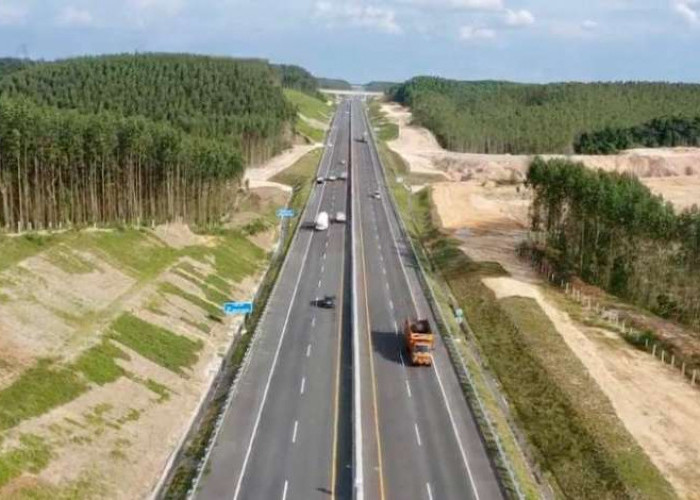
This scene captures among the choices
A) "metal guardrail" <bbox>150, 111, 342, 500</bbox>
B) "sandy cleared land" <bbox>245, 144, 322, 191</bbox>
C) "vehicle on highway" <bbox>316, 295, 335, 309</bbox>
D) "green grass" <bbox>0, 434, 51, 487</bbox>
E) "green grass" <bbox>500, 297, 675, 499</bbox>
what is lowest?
"green grass" <bbox>500, 297, 675, 499</bbox>

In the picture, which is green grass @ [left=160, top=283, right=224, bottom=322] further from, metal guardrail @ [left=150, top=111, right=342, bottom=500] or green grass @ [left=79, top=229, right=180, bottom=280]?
metal guardrail @ [left=150, top=111, right=342, bottom=500]

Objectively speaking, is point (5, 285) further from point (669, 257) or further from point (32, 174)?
point (669, 257)

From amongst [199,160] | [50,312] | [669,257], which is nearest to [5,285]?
[50,312]

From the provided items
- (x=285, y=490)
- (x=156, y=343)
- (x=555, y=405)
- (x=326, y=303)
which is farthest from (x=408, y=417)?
(x=326, y=303)

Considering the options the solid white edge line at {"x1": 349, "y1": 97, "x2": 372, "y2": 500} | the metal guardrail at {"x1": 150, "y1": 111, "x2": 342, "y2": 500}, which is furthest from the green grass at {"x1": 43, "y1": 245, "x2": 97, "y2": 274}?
the solid white edge line at {"x1": 349, "y1": 97, "x2": 372, "y2": 500}

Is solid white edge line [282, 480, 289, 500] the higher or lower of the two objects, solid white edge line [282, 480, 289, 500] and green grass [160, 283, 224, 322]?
the lower

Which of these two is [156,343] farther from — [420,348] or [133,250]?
[133,250]
